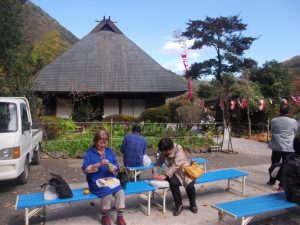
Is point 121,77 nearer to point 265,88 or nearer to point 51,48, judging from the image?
point 265,88

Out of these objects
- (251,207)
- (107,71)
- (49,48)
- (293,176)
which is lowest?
(251,207)

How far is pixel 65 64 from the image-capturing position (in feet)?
69.3

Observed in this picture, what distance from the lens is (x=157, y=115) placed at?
18.3m

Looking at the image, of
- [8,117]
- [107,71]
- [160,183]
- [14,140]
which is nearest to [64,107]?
[107,71]

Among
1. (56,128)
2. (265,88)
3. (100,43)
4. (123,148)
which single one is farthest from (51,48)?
(123,148)

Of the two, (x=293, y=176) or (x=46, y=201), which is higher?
(x=293, y=176)

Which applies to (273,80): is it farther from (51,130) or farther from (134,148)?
(134,148)

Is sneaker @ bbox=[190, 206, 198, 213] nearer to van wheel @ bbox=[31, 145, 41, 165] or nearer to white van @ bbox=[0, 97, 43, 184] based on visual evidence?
white van @ bbox=[0, 97, 43, 184]

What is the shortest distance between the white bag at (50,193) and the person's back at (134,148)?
2485 millimetres

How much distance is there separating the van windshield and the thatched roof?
10743mm

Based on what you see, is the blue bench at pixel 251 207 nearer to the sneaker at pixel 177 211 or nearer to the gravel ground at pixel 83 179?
the gravel ground at pixel 83 179

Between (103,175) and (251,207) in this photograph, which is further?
(103,175)

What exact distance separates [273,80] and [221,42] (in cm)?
423

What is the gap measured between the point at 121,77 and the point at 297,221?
15496 millimetres
